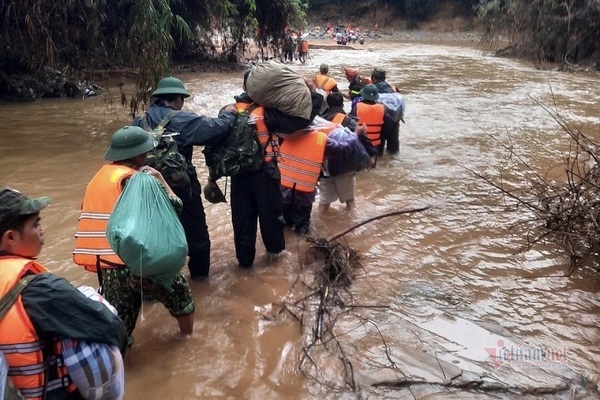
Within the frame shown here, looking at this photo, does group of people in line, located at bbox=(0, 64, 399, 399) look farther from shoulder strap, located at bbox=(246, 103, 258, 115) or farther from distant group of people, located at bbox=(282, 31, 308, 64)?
distant group of people, located at bbox=(282, 31, 308, 64)

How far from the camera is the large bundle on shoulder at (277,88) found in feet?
13.8

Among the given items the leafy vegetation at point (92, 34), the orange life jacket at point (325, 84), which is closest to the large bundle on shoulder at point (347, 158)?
the orange life jacket at point (325, 84)

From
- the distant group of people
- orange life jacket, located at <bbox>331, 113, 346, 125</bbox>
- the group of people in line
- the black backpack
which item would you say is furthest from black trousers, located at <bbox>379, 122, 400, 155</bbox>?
the distant group of people

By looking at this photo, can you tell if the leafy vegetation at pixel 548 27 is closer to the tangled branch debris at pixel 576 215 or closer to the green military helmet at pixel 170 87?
the tangled branch debris at pixel 576 215

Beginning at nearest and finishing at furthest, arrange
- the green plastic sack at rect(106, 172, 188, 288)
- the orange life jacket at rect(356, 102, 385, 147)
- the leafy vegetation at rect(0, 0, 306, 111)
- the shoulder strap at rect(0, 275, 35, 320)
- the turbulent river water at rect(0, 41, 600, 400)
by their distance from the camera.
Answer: the shoulder strap at rect(0, 275, 35, 320)
the green plastic sack at rect(106, 172, 188, 288)
the turbulent river water at rect(0, 41, 600, 400)
the orange life jacket at rect(356, 102, 385, 147)
the leafy vegetation at rect(0, 0, 306, 111)

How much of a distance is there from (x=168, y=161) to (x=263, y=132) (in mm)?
991

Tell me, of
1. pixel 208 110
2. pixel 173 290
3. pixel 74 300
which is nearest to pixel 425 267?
pixel 173 290

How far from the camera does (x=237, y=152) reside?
4113mm

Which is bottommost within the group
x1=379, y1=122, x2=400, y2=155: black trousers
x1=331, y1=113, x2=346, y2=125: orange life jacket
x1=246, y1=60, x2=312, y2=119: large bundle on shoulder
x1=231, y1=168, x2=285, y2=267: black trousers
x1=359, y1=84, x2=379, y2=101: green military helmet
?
x1=379, y1=122, x2=400, y2=155: black trousers

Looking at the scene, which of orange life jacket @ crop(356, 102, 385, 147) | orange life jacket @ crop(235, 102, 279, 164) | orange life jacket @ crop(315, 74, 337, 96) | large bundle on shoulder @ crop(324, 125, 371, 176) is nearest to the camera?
orange life jacket @ crop(235, 102, 279, 164)

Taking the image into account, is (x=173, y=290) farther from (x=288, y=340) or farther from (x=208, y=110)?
(x=208, y=110)

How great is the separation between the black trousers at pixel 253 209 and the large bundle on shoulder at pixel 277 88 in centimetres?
56

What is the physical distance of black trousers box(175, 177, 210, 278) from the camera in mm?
4068

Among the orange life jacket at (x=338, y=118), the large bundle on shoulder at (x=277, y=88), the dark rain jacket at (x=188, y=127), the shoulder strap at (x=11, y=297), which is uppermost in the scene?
the large bundle on shoulder at (x=277, y=88)
